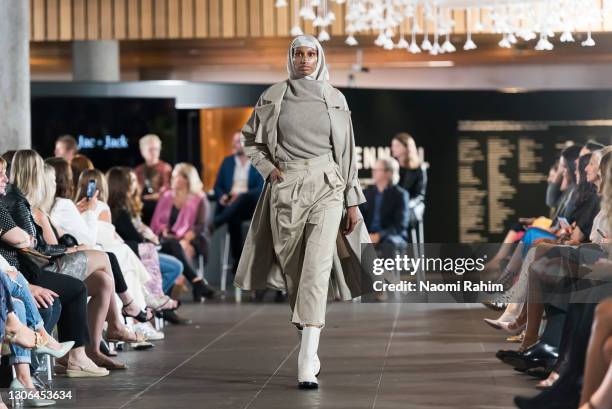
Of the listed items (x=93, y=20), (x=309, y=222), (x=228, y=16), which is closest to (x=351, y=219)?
(x=309, y=222)

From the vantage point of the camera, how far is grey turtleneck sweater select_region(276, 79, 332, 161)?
18.8 feet

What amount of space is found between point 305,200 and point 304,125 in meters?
0.34

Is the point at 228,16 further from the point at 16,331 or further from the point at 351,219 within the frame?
the point at 16,331

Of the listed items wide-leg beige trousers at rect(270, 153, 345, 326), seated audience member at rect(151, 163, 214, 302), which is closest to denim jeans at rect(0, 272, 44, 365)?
wide-leg beige trousers at rect(270, 153, 345, 326)

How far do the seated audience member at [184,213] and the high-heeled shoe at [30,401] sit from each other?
5307 millimetres

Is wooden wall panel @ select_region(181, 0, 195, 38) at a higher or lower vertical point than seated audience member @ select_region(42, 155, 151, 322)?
higher

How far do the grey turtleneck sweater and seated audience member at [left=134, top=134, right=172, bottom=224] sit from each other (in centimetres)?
558

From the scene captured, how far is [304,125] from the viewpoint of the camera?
575 cm

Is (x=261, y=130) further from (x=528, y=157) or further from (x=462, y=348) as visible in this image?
(x=528, y=157)

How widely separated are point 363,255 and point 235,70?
11.7m

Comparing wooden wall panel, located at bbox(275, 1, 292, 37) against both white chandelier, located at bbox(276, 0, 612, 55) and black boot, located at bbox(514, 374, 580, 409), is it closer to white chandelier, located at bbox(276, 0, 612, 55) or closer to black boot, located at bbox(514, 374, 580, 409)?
white chandelier, located at bbox(276, 0, 612, 55)

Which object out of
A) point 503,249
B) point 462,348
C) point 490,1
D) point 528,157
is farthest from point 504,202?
point 503,249

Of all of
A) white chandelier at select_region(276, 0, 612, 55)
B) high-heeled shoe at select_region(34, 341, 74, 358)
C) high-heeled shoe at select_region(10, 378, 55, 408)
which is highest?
white chandelier at select_region(276, 0, 612, 55)

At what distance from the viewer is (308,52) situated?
5750 mm
